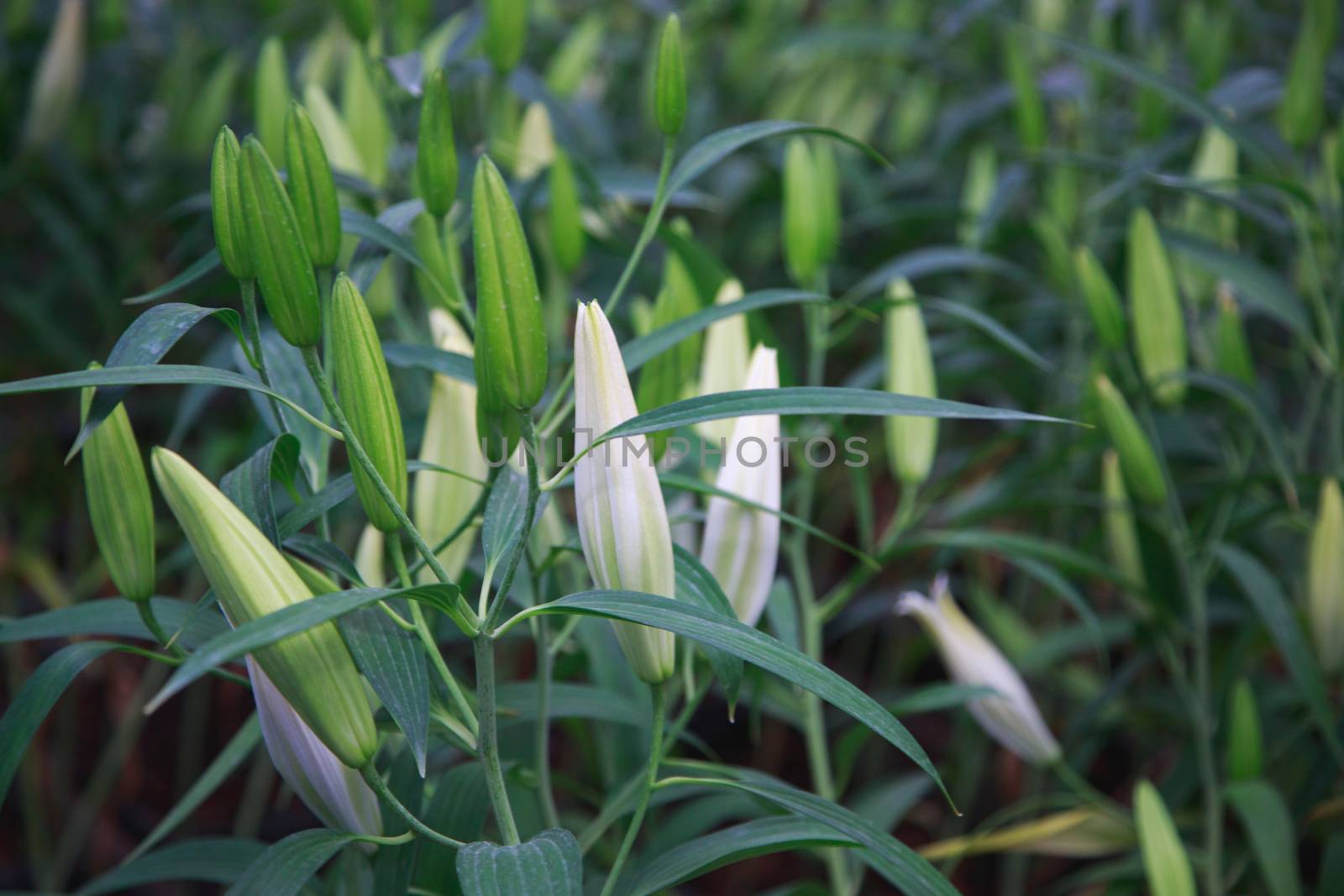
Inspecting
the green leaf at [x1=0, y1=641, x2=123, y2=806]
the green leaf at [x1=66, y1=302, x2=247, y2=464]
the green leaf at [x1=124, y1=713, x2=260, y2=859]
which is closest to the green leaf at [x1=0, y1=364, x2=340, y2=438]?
the green leaf at [x1=66, y1=302, x2=247, y2=464]

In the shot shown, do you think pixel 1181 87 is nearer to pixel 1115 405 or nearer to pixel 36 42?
pixel 1115 405

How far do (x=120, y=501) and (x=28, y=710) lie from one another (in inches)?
2.9

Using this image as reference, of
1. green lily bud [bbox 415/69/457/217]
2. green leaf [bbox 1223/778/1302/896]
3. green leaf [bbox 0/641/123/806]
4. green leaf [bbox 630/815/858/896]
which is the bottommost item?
green leaf [bbox 1223/778/1302/896]

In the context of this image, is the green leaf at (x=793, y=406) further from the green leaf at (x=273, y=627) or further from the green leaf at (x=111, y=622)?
the green leaf at (x=111, y=622)

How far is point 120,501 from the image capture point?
0.36 m

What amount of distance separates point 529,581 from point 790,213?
26 cm

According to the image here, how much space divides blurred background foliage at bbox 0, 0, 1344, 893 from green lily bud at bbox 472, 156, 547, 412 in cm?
25

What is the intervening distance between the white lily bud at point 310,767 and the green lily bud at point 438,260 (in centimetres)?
17

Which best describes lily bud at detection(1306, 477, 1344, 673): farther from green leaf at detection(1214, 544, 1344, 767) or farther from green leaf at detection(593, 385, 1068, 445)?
green leaf at detection(593, 385, 1068, 445)

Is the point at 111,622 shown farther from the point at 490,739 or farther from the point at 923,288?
the point at 923,288

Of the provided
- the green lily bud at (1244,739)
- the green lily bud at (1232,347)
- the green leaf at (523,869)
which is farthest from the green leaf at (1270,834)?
the green leaf at (523,869)

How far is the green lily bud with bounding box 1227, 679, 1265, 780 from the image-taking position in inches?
24.7

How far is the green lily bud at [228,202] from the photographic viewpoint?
0.33 meters

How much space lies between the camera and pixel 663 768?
2.03ft
